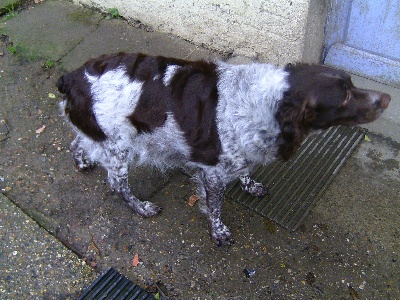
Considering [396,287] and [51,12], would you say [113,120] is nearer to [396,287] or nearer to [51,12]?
[396,287]

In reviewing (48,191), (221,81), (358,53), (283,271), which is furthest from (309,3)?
(48,191)

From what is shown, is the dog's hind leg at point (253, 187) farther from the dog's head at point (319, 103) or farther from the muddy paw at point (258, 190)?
the dog's head at point (319, 103)

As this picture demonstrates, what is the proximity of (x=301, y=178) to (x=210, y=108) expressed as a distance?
1.30m

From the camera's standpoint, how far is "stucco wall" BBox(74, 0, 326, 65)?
157 inches

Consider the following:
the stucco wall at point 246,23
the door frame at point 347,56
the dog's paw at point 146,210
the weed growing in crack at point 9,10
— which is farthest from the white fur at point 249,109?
the weed growing in crack at point 9,10

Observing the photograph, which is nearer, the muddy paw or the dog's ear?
the dog's ear

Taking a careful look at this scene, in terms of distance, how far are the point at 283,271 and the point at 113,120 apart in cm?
160

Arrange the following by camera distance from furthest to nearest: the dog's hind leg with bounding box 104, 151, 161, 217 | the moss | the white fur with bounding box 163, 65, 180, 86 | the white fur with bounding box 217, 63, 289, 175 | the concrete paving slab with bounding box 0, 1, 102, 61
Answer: the moss
the concrete paving slab with bounding box 0, 1, 102, 61
the dog's hind leg with bounding box 104, 151, 161, 217
the white fur with bounding box 163, 65, 180, 86
the white fur with bounding box 217, 63, 289, 175

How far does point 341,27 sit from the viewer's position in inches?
167

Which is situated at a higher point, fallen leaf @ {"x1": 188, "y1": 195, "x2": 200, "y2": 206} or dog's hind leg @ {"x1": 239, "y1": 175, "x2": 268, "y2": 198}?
dog's hind leg @ {"x1": 239, "y1": 175, "x2": 268, "y2": 198}

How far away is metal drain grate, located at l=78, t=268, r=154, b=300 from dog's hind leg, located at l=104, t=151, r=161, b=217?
57 centimetres

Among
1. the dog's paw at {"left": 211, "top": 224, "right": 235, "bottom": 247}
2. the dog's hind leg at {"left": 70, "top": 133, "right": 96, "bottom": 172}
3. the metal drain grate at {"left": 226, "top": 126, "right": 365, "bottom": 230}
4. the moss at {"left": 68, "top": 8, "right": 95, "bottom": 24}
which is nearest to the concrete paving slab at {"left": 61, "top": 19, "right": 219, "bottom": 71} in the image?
the moss at {"left": 68, "top": 8, "right": 95, "bottom": 24}

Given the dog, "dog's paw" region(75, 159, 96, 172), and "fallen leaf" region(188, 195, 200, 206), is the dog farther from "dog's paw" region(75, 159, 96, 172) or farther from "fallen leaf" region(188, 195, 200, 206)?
"dog's paw" region(75, 159, 96, 172)

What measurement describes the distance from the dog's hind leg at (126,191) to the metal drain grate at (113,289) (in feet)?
1.87
